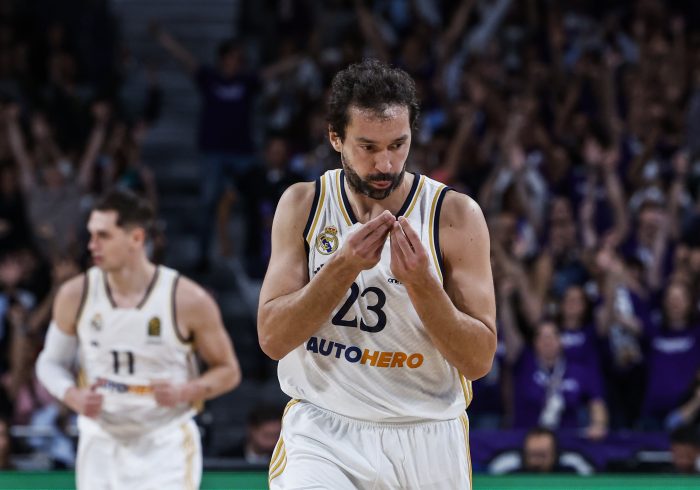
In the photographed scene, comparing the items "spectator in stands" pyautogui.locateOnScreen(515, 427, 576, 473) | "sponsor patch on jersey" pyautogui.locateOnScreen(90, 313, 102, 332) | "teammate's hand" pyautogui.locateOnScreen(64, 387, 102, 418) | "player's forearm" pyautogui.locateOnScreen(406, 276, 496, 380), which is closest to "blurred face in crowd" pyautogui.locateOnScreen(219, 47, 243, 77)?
"spectator in stands" pyautogui.locateOnScreen(515, 427, 576, 473)

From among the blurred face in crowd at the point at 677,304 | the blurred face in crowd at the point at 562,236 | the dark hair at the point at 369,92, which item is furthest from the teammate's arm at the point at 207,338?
the blurred face in crowd at the point at 562,236

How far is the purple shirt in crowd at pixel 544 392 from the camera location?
32.7 feet

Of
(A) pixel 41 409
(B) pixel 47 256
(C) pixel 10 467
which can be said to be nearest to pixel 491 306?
(C) pixel 10 467

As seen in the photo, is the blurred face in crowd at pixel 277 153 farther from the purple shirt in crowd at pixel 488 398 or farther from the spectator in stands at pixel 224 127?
the purple shirt in crowd at pixel 488 398

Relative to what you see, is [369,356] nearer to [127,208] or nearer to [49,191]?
[127,208]

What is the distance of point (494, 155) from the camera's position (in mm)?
12719

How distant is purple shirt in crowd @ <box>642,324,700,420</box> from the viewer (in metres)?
10.1

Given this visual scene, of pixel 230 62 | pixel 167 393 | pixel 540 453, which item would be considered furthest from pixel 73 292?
pixel 230 62

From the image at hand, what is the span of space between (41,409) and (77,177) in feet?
10.6

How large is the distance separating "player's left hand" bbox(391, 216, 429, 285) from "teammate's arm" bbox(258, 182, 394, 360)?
44 millimetres

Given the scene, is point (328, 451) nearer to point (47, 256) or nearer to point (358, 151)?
point (358, 151)

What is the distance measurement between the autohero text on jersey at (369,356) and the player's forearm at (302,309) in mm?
203

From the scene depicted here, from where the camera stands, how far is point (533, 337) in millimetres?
10586

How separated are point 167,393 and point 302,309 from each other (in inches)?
95.8
